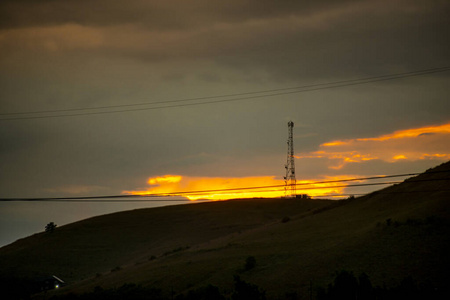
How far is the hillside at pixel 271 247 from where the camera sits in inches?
2212

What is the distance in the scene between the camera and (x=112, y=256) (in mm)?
116875

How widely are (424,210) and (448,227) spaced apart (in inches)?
303

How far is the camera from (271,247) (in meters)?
74.0

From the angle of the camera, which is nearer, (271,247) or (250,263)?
(250,263)

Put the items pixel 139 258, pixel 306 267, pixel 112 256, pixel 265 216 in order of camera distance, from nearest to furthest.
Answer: pixel 306 267 → pixel 139 258 → pixel 112 256 → pixel 265 216

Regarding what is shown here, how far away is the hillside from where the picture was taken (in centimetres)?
5619

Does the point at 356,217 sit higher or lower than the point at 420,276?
higher

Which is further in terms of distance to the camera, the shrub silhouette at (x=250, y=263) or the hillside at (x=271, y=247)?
the shrub silhouette at (x=250, y=263)

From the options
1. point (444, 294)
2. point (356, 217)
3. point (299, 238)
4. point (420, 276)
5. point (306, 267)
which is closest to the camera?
point (444, 294)

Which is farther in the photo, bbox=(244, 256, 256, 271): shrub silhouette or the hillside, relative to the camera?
bbox=(244, 256, 256, 271): shrub silhouette

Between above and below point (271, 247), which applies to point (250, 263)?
below

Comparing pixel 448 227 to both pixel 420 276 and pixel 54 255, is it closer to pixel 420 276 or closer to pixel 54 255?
pixel 420 276

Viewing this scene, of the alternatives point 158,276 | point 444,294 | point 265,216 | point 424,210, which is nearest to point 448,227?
point 424,210

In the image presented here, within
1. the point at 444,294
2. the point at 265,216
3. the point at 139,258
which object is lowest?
the point at 444,294
